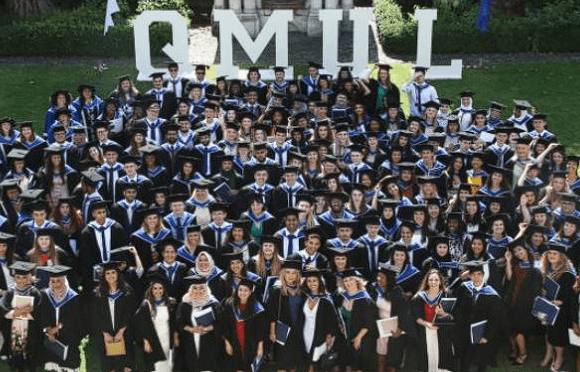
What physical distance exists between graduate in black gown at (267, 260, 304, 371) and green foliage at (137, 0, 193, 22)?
1519 centimetres

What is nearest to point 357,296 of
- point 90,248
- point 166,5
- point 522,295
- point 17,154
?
point 522,295

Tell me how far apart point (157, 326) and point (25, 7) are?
657 inches

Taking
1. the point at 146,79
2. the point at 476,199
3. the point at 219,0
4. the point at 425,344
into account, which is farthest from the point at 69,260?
the point at 219,0

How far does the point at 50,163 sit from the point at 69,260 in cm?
206

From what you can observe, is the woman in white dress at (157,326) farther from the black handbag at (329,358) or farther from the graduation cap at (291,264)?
the black handbag at (329,358)

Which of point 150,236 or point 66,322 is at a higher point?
point 150,236

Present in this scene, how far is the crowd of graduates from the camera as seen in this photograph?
8352mm

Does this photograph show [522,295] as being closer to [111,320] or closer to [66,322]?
[111,320]

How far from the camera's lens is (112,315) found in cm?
827

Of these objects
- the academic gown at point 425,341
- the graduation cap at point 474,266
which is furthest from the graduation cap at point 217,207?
the graduation cap at point 474,266

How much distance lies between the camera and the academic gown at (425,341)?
8.41m

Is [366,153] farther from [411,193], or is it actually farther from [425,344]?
[425,344]

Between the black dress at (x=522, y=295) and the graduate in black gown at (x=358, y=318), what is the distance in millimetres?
1529

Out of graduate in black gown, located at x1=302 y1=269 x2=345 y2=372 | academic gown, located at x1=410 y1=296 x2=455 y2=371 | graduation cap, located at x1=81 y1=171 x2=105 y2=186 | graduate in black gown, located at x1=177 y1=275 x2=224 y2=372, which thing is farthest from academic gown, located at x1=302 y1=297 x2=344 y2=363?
graduation cap, located at x1=81 y1=171 x2=105 y2=186
